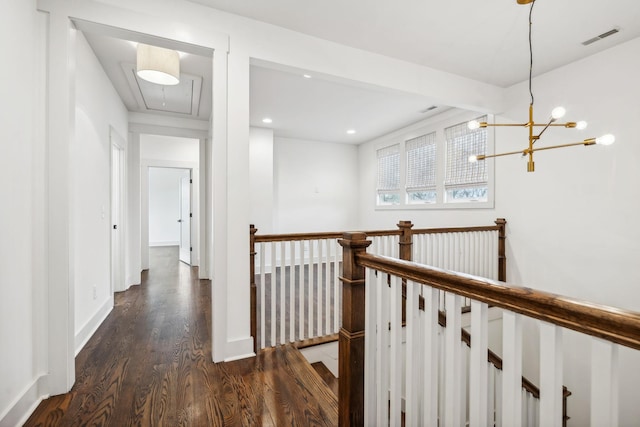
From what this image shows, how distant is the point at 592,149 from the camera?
9.73ft

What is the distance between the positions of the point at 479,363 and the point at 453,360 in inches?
3.4

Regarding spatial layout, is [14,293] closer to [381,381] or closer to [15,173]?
[15,173]

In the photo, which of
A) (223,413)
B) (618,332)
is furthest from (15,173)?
(618,332)

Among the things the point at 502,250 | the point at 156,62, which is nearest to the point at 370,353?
the point at 156,62

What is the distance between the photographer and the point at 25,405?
1567mm

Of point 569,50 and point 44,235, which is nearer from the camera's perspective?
point 44,235

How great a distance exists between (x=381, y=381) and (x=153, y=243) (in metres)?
9.26

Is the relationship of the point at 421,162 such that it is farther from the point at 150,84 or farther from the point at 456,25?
the point at 150,84

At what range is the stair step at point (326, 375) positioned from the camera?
236cm

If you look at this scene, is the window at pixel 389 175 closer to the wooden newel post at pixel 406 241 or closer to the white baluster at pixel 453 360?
the wooden newel post at pixel 406 241

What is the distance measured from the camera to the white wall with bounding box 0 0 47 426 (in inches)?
56.2

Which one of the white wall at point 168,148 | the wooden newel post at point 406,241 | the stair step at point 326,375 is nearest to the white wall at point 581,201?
the wooden newel post at point 406,241

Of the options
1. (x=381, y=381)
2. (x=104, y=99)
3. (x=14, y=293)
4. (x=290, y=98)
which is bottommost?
(x=381, y=381)

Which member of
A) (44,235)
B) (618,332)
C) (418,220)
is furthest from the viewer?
(418,220)
